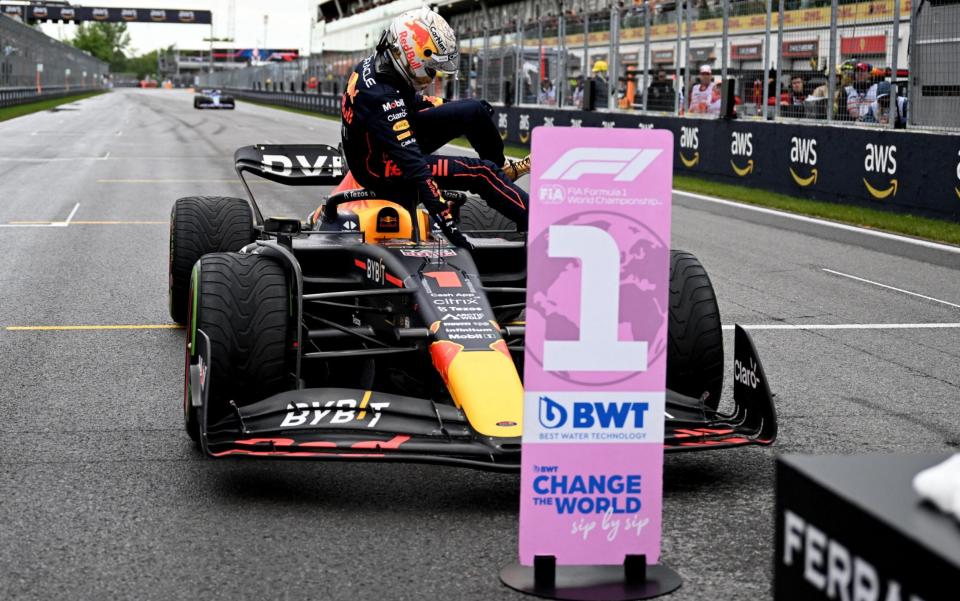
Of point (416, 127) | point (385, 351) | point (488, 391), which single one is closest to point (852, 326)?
point (416, 127)

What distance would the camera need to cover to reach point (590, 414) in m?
3.63

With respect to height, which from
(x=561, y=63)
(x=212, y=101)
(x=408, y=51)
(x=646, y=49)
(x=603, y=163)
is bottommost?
(x=603, y=163)

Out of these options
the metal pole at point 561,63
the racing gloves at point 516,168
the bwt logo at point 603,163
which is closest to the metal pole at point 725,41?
the metal pole at point 561,63

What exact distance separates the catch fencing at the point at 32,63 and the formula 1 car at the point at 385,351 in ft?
159

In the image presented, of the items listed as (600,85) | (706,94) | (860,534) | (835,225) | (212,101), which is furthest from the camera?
(212,101)

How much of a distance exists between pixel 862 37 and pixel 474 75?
19.0 meters

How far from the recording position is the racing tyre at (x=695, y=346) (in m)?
5.46

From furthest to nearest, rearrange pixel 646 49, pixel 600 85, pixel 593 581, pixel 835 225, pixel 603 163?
1. pixel 600 85
2. pixel 646 49
3. pixel 835 225
4. pixel 593 581
5. pixel 603 163

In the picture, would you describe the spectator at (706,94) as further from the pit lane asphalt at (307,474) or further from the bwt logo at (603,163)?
the bwt logo at (603,163)

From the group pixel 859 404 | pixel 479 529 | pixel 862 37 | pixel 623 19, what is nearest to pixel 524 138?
pixel 623 19

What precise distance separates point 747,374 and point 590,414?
4.80 feet

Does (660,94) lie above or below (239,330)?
above

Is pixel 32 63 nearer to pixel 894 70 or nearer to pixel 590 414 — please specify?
pixel 894 70

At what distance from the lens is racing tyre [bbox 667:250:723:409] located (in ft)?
17.9
